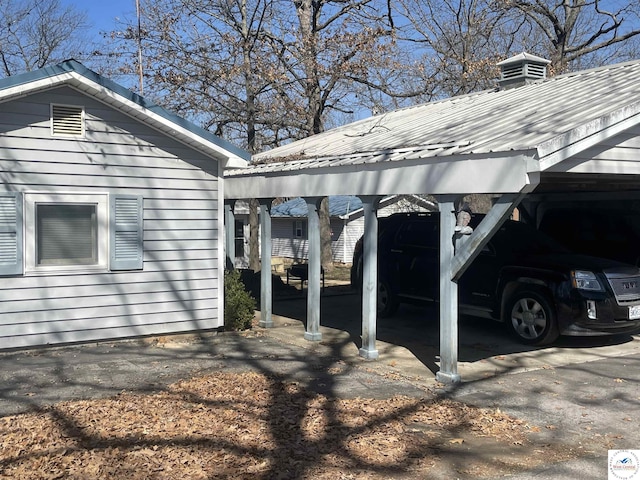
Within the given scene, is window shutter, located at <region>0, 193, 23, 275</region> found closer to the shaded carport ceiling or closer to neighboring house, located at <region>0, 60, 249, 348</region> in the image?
neighboring house, located at <region>0, 60, 249, 348</region>

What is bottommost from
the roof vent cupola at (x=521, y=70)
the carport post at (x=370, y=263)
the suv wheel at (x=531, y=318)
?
the suv wheel at (x=531, y=318)

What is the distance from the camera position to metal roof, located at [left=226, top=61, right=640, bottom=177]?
21.7 ft

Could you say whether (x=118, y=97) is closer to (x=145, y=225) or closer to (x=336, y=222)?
(x=145, y=225)

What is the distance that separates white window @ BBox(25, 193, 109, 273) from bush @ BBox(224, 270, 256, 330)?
2.18 metres

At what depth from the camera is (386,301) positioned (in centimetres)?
1220

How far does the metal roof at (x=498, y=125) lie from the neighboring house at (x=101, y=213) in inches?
64.1

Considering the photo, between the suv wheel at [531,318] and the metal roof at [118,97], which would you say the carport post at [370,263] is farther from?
the metal roof at [118,97]

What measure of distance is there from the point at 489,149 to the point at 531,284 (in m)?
3.52

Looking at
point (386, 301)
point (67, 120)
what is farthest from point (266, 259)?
point (67, 120)

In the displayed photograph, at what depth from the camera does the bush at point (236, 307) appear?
35.9 feet

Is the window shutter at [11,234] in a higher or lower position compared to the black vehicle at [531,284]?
higher

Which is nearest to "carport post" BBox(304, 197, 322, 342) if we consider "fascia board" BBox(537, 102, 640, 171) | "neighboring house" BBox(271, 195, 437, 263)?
"fascia board" BBox(537, 102, 640, 171)

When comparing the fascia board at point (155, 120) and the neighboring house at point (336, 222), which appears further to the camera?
the neighboring house at point (336, 222)

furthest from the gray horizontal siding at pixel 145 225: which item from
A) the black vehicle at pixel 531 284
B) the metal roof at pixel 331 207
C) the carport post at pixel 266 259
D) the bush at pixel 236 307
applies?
the metal roof at pixel 331 207
